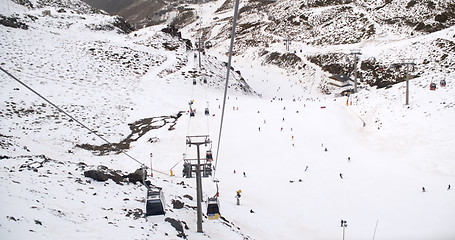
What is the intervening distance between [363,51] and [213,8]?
131 metres

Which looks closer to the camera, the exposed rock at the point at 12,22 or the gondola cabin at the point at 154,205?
the gondola cabin at the point at 154,205

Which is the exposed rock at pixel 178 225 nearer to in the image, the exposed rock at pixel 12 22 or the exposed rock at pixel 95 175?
the exposed rock at pixel 95 175

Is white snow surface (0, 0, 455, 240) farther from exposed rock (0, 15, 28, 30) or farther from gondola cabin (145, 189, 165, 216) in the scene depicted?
exposed rock (0, 15, 28, 30)

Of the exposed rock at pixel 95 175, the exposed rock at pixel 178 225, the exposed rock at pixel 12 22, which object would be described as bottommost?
the exposed rock at pixel 178 225

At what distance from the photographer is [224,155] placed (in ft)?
89.0

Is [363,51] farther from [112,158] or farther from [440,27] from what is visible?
[112,158]

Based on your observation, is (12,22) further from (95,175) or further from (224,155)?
(95,175)

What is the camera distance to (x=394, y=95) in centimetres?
3450

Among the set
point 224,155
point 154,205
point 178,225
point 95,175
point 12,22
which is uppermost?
point 12,22

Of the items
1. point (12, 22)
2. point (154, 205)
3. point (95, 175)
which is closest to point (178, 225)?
point (154, 205)

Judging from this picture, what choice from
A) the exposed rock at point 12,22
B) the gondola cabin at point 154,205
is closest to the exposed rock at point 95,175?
the gondola cabin at point 154,205

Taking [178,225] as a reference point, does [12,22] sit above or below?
above

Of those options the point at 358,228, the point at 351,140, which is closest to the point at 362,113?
the point at 351,140

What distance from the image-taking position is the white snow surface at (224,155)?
12.3 m
